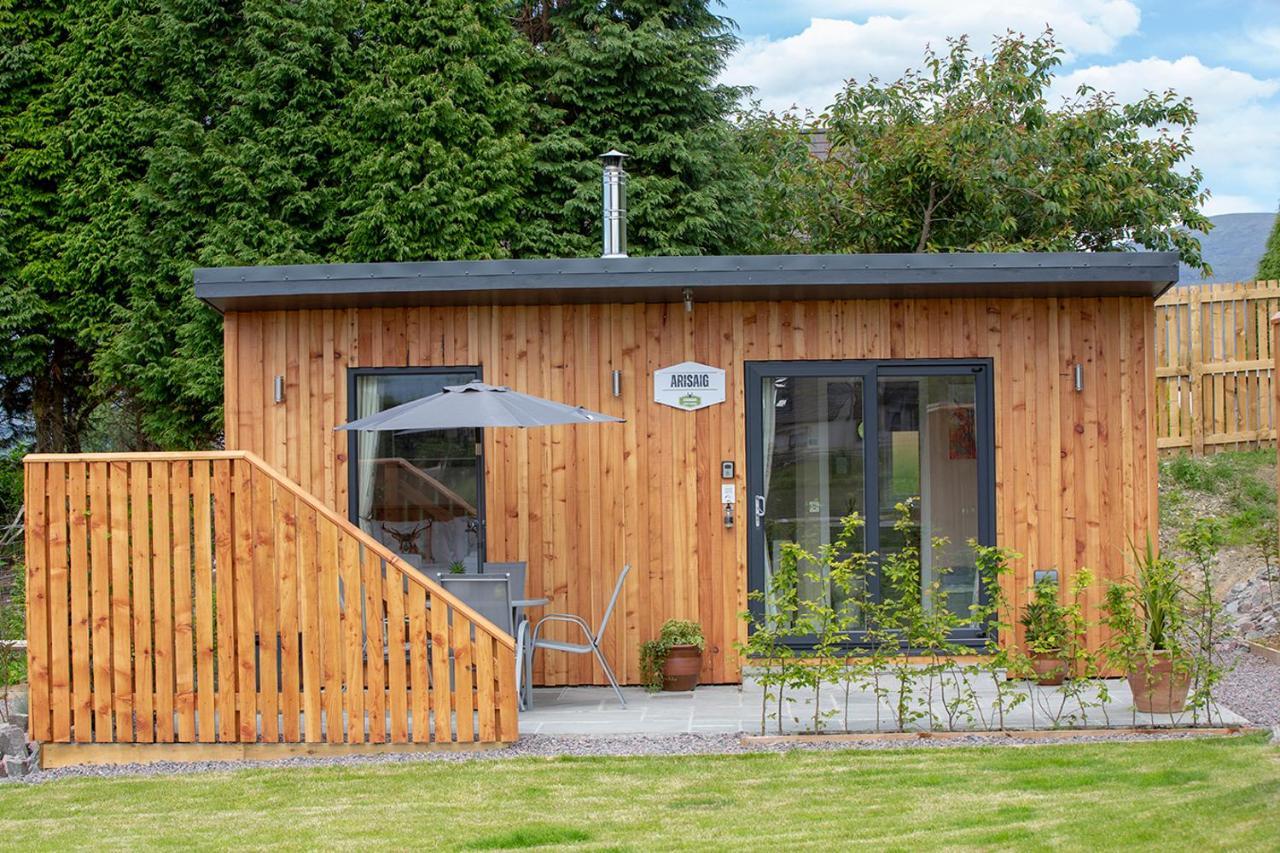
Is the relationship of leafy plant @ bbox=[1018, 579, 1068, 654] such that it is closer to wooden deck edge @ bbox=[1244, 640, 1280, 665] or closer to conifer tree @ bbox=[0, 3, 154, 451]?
wooden deck edge @ bbox=[1244, 640, 1280, 665]

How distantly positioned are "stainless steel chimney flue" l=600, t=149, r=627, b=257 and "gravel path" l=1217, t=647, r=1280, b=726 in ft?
15.1

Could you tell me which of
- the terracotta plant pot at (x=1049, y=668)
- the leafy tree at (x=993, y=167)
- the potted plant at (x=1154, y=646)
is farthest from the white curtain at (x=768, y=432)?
the leafy tree at (x=993, y=167)

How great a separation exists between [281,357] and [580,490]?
6.56 feet

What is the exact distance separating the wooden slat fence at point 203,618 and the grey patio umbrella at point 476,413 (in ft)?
3.03

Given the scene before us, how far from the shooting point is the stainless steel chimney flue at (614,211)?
9.20 m

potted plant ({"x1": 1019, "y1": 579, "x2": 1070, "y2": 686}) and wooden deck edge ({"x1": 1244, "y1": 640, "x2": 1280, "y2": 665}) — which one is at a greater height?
potted plant ({"x1": 1019, "y1": 579, "x2": 1070, "y2": 686})

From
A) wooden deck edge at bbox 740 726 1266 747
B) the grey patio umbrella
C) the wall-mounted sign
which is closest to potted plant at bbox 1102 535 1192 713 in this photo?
wooden deck edge at bbox 740 726 1266 747

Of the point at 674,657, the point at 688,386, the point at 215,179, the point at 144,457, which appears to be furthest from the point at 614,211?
the point at 215,179

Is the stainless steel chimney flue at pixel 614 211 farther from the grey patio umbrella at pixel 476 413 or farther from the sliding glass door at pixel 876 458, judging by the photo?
the grey patio umbrella at pixel 476 413

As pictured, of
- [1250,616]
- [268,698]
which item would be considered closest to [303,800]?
[268,698]

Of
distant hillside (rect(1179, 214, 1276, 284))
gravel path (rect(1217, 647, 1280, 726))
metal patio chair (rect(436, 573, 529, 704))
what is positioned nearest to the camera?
gravel path (rect(1217, 647, 1280, 726))

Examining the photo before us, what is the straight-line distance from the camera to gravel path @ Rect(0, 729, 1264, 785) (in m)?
6.33

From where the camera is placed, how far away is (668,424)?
27.3ft

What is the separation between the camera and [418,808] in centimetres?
534
